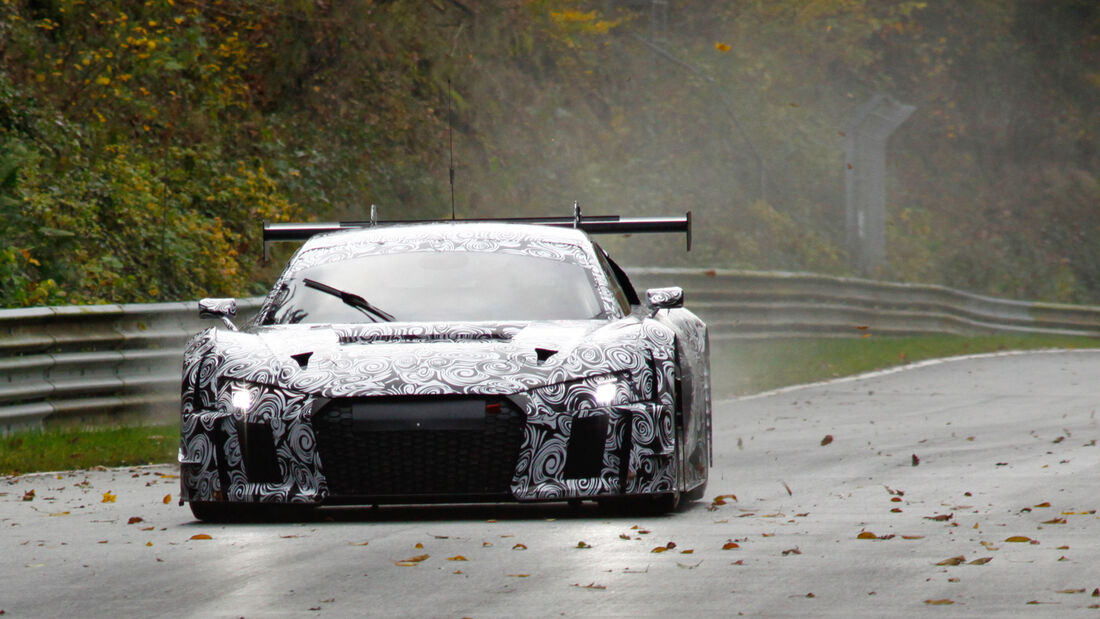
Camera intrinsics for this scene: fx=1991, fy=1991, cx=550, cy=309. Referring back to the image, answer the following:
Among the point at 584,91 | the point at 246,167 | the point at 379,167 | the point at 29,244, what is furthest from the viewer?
the point at 584,91

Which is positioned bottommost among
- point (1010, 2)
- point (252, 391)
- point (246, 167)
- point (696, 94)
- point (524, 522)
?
point (524, 522)

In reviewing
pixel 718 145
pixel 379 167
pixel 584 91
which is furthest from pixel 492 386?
pixel 718 145

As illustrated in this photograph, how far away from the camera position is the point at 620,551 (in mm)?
7363

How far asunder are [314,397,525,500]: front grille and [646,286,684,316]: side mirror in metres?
1.35

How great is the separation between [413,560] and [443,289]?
2148mm

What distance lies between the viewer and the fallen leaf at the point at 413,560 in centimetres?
710

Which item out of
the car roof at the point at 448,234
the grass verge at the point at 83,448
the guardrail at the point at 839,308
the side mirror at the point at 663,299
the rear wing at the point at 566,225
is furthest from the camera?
the guardrail at the point at 839,308

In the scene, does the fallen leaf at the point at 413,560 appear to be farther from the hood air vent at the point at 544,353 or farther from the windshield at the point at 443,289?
the windshield at the point at 443,289

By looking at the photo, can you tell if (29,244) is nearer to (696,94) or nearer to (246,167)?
(246,167)

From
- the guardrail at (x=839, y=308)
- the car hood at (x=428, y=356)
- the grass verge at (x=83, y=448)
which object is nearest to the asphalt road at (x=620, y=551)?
the grass verge at (x=83, y=448)

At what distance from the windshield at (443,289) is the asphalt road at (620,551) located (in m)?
0.89

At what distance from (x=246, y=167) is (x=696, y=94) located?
18.2 m

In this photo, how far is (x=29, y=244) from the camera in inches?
746

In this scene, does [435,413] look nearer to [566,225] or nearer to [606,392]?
[606,392]
